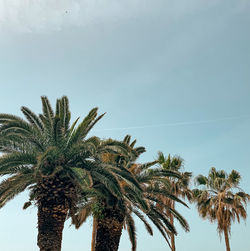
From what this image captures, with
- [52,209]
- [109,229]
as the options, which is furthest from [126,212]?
[52,209]

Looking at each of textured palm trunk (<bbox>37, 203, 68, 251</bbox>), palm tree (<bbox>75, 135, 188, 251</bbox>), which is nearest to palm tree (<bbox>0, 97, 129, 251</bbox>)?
textured palm trunk (<bbox>37, 203, 68, 251</bbox>)

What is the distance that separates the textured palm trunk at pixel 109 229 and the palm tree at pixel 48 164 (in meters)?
3.45

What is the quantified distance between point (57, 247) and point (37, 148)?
536 cm

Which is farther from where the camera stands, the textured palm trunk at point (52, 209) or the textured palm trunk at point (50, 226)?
the textured palm trunk at point (52, 209)

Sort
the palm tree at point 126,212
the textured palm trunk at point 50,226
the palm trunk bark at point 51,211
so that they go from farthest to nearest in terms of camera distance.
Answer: the palm tree at point 126,212
the palm trunk bark at point 51,211
the textured palm trunk at point 50,226

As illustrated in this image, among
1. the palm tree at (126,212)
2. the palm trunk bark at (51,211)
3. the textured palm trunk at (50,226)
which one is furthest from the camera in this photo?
the palm tree at (126,212)

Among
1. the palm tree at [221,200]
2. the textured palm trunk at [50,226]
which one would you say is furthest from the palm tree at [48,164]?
the palm tree at [221,200]

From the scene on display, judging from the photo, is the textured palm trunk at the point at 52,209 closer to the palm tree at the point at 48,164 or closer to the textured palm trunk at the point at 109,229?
the palm tree at the point at 48,164

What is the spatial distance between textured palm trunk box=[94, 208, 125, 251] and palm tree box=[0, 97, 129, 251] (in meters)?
3.45

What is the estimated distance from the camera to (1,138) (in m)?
18.6

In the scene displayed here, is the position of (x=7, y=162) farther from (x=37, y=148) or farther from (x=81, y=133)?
(x=81, y=133)

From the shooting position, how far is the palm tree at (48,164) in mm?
18531

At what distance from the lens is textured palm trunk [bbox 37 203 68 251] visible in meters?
18.3

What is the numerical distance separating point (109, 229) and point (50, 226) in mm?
5312
